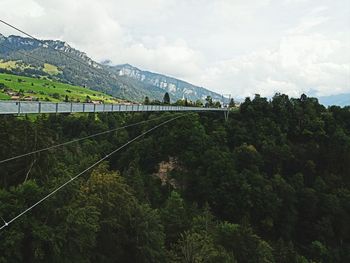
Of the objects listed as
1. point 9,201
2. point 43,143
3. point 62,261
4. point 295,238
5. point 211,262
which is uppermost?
point 43,143

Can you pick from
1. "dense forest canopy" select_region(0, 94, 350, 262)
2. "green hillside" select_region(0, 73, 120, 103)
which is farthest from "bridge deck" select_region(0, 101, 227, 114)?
"green hillside" select_region(0, 73, 120, 103)

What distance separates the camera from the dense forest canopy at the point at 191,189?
18953mm

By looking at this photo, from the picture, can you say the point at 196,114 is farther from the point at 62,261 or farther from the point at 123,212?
the point at 62,261

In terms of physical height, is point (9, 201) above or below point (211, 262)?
above

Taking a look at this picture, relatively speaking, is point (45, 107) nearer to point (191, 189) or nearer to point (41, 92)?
point (191, 189)

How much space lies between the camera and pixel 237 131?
57.3 m

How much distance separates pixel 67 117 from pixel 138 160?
35354 millimetres

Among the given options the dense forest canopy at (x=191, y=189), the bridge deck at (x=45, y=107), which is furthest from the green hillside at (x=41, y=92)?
the bridge deck at (x=45, y=107)

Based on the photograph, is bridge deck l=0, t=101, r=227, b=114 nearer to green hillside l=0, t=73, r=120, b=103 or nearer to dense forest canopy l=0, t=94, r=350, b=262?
dense forest canopy l=0, t=94, r=350, b=262

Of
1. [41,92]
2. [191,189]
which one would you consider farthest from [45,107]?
[41,92]

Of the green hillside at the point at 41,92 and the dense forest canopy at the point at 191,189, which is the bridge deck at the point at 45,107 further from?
the green hillside at the point at 41,92

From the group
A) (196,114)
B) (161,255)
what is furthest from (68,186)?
(196,114)

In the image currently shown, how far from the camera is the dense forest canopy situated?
62.2ft

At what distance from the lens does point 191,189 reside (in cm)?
5034
